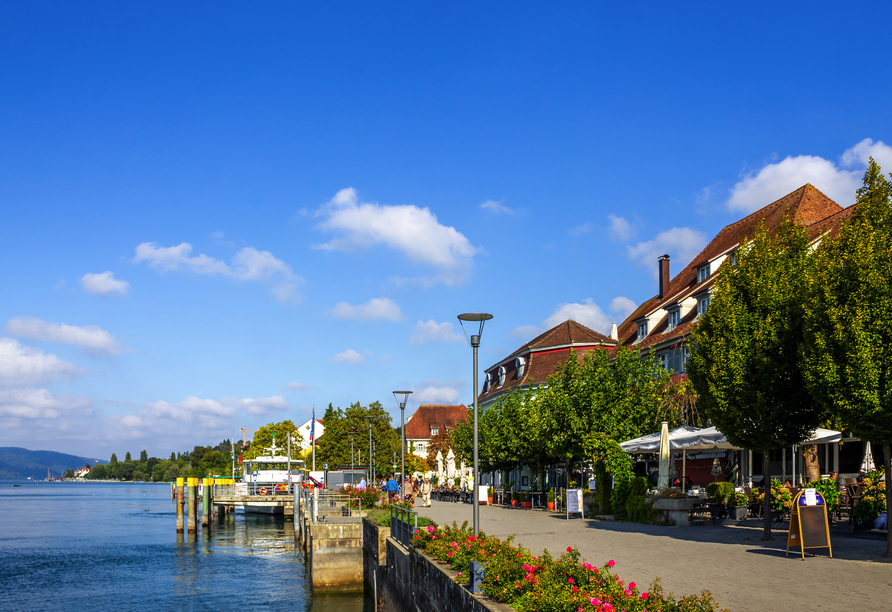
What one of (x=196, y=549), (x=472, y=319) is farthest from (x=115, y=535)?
(x=472, y=319)

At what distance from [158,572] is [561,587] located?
3292 cm

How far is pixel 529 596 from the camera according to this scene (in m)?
9.12

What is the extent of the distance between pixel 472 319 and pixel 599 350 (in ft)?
47.9

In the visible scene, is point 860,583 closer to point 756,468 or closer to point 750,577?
point 750,577

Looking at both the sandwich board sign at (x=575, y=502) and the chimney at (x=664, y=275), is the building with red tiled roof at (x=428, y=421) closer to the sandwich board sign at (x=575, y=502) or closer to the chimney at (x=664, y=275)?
the chimney at (x=664, y=275)

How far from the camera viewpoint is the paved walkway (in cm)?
1016

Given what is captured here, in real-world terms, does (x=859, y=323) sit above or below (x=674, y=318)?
below

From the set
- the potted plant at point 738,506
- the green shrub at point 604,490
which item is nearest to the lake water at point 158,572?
the green shrub at point 604,490

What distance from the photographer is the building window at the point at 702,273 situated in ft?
144

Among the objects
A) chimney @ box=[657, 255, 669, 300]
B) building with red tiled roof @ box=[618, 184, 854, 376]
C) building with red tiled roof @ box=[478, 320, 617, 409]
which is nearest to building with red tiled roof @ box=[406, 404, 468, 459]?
building with red tiled roof @ box=[478, 320, 617, 409]

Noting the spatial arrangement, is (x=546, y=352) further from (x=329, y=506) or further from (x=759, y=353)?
(x=759, y=353)

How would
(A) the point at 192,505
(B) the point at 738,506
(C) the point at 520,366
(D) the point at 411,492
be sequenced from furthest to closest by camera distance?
(C) the point at 520,366 → (A) the point at 192,505 → (D) the point at 411,492 → (B) the point at 738,506

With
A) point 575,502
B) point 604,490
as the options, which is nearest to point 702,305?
point 604,490

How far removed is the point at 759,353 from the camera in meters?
17.2
